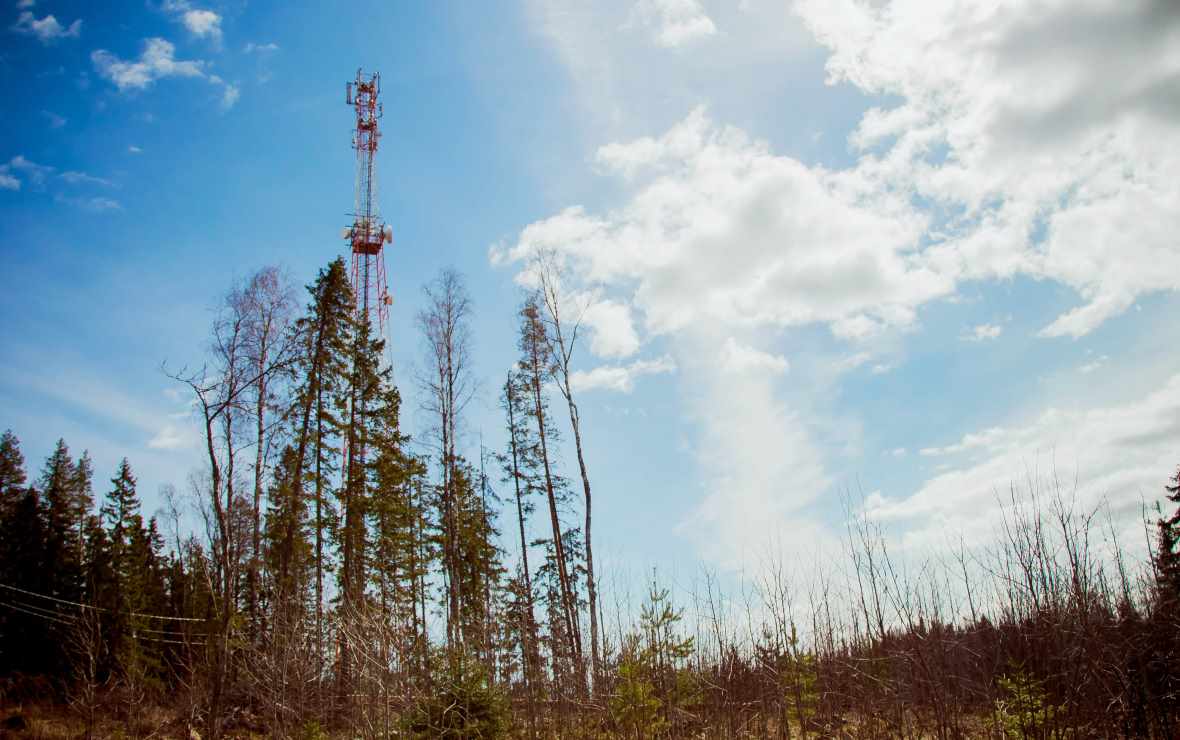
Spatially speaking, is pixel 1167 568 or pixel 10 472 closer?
pixel 1167 568

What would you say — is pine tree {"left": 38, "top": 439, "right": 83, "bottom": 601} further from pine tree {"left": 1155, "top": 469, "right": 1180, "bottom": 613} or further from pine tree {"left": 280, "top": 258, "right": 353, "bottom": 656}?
pine tree {"left": 1155, "top": 469, "right": 1180, "bottom": 613}

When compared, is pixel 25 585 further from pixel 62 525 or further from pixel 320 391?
pixel 320 391

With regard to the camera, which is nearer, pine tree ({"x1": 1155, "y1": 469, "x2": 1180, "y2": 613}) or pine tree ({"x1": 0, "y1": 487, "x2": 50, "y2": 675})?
pine tree ({"x1": 1155, "y1": 469, "x2": 1180, "y2": 613})

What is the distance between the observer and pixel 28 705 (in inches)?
828

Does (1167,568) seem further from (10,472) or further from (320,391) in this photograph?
(10,472)

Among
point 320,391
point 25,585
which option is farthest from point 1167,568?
point 25,585

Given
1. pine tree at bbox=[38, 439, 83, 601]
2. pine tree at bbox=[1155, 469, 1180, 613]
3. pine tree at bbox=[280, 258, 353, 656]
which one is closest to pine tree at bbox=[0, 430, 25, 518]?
pine tree at bbox=[38, 439, 83, 601]

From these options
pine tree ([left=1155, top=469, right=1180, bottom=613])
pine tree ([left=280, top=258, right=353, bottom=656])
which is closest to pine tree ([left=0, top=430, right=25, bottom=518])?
pine tree ([left=280, top=258, right=353, bottom=656])

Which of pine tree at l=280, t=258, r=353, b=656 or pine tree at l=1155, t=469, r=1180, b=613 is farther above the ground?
pine tree at l=280, t=258, r=353, b=656

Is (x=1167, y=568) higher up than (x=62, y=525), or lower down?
lower down

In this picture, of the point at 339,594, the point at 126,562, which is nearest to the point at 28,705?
the point at 126,562

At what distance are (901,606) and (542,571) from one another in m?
17.4

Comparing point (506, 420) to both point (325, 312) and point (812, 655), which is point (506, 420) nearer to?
point (325, 312)

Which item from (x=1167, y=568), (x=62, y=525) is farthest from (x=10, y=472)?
(x=1167, y=568)
